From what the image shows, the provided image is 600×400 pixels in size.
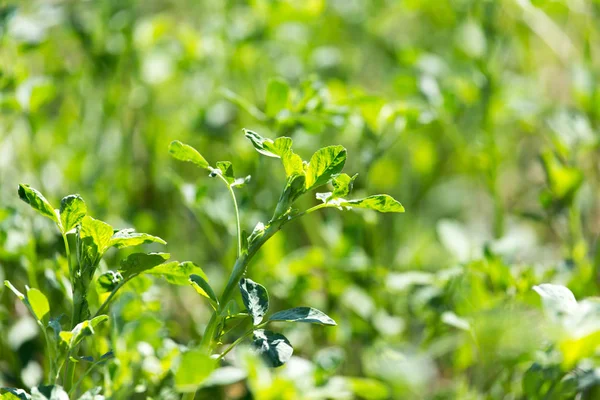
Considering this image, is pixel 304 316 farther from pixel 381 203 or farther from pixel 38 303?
pixel 38 303

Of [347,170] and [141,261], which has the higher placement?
[141,261]

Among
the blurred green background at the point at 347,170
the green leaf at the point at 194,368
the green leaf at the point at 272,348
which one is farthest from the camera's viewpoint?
the blurred green background at the point at 347,170

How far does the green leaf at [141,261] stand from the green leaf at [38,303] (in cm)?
9

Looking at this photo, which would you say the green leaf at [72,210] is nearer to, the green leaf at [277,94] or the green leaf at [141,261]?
the green leaf at [141,261]

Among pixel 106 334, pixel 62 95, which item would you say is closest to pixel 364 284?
pixel 106 334

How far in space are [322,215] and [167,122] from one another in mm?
540

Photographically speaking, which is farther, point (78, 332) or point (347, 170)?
point (347, 170)

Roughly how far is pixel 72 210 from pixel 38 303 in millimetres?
113

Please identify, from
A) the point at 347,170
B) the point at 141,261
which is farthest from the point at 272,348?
the point at 347,170

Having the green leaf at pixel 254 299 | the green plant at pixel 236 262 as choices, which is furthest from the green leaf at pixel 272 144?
the green leaf at pixel 254 299

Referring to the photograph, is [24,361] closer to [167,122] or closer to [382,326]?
[382,326]

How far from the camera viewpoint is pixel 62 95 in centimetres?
219

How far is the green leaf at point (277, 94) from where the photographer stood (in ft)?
3.57

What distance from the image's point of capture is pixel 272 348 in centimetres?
75
